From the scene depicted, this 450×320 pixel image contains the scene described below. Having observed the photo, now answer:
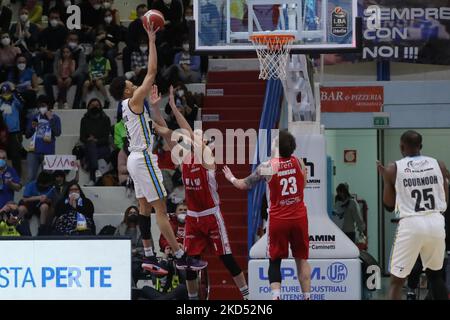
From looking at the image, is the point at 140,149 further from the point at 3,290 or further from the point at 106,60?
the point at 106,60

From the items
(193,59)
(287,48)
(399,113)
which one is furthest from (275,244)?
(193,59)

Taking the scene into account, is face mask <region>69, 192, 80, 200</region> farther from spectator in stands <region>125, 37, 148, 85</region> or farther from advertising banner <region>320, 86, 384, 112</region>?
advertising banner <region>320, 86, 384, 112</region>

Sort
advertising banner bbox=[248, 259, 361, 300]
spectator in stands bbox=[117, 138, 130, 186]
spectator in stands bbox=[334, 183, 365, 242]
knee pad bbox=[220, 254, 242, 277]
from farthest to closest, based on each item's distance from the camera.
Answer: spectator in stands bbox=[334, 183, 365, 242]
spectator in stands bbox=[117, 138, 130, 186]
advertising banner bbox=[248, 259, 361, 300]
knee pad bbox=[220, 254, 242, 277]

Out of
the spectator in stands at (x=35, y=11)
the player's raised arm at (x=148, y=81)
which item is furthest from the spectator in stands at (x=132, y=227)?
the spectator in stands at (x=35, y=11)

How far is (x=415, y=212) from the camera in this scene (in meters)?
12.1

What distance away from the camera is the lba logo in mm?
14516

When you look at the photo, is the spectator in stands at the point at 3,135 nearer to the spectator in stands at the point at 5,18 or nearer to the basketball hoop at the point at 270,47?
the spectator in stands at the point at 5,18

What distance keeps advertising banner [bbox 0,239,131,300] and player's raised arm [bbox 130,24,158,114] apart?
5.55 feet

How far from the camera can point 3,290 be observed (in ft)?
42.3

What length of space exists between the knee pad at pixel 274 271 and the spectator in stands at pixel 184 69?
29.7ft

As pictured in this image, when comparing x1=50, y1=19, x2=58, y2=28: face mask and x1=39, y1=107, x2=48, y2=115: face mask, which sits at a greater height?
x1=50, y1=19, x2=58, y2=28: face mask

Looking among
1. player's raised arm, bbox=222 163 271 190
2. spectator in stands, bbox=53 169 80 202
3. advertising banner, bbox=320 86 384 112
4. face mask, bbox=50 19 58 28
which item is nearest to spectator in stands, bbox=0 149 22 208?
spectator in stands, bbox=53 169 80 202

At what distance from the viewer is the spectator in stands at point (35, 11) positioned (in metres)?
25.0

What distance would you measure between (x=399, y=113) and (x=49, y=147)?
20.6 feet
